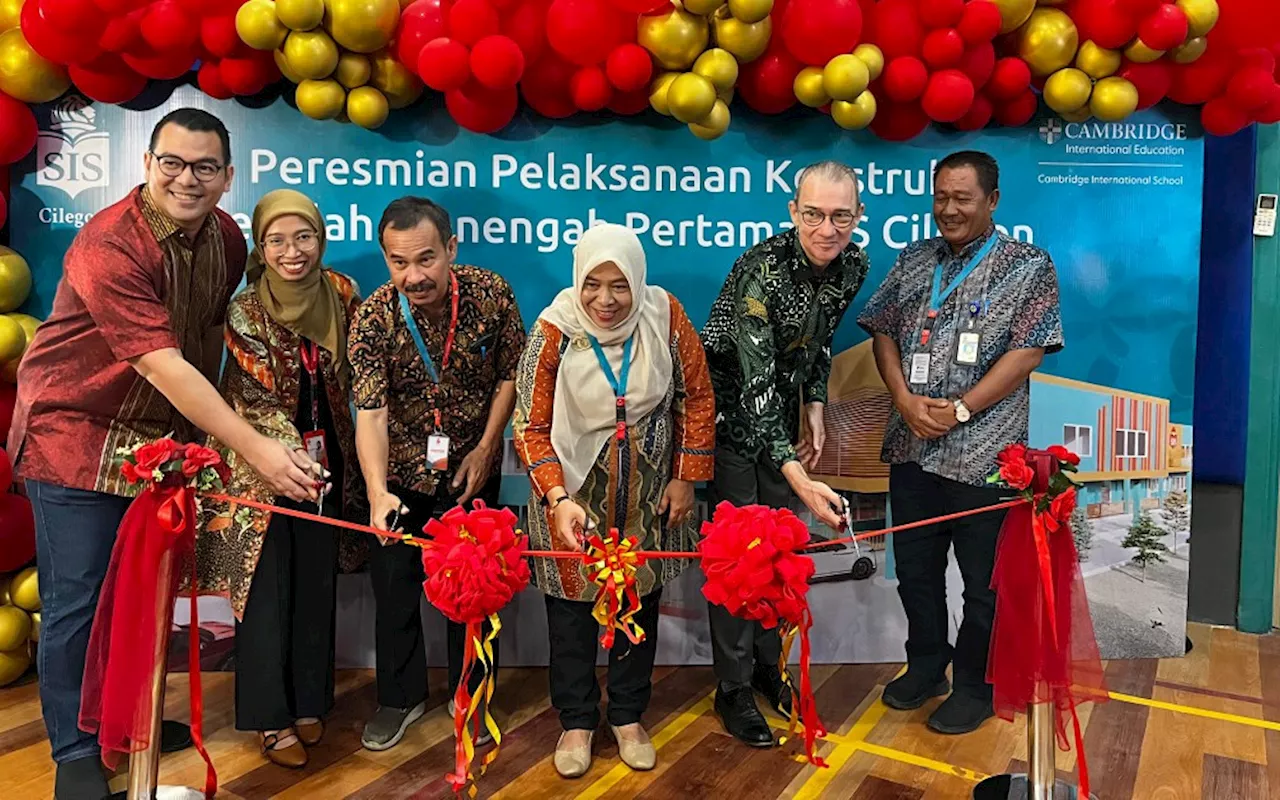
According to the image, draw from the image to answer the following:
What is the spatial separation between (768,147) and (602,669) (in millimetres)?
1814

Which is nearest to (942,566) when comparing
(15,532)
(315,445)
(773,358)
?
(773,358)

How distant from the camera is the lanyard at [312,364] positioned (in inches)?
92.8

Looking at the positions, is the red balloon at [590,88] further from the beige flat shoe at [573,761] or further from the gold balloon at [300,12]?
the beige flat shoe at [573,761]

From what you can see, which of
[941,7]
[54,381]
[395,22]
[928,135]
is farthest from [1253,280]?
[54,381]

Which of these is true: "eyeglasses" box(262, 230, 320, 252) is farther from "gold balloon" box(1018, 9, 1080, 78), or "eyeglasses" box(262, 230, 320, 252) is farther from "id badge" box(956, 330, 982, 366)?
"gold balloon" box(1018, 9, 1080, 78)

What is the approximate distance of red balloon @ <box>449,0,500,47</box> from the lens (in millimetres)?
2539

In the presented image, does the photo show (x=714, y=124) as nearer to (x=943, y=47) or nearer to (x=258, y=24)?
(x=943, y=47)

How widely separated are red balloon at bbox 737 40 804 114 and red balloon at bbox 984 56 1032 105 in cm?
61

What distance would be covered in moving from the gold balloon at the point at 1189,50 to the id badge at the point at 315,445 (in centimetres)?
274

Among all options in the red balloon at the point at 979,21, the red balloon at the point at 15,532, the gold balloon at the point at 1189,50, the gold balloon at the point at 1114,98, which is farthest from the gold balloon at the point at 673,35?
the red balloon at the point at 15,532

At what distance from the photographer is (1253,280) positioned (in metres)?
3.29

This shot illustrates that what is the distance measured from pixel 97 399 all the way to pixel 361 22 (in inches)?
48.6

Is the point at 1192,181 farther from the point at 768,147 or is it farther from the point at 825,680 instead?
the point at 825,680

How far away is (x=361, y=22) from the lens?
256 cm
